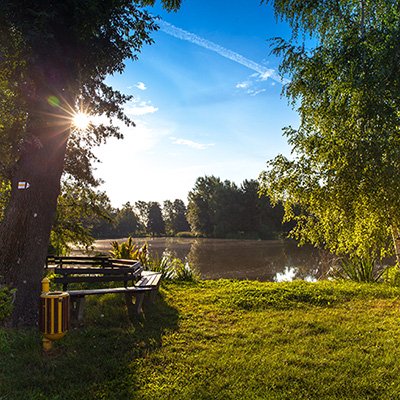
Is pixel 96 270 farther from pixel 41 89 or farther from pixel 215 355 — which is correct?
pixel 41 89

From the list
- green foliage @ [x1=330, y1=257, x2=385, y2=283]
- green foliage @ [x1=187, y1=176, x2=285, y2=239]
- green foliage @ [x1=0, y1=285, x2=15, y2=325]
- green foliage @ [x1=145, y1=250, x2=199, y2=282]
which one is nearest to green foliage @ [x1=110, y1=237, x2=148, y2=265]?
green foliage @ [x1=145, y1=250, x2=199, y2=282]

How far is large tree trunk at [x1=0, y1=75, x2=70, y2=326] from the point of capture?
201 inches

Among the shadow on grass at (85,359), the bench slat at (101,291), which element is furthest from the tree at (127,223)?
the shadow on grass at (85,359)

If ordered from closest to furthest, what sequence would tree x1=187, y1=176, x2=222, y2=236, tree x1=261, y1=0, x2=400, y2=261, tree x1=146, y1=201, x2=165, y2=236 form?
1. tree x1=261, y1=0, x2=400, y2=261
2. tree x1=187, y1=176, x2=222, y2=236
3. tree x1=146, y1=201, x2=165, y2=236

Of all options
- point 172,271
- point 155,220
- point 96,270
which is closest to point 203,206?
point 155,220

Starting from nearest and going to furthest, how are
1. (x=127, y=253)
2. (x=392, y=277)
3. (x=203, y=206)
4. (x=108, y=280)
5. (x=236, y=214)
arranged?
(x=108, y=280), (x=392, y=277), (x=127, y=253), (x=236, y=214), (x=203, y=206)

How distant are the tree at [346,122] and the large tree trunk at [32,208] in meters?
4.32

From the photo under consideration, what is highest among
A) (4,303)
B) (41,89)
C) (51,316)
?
(41,89)

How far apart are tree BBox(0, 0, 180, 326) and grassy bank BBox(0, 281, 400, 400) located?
1.06 metres

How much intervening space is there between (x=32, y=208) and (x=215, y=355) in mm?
3601

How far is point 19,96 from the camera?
629 cm

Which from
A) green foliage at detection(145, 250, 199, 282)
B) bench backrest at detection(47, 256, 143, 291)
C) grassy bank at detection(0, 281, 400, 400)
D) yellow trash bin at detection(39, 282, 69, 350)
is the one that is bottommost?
grassy bank at detection(0, 281, 400, 400)

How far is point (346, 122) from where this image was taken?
5566 millimetres

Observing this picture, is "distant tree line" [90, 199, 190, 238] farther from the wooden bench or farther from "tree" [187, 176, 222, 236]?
the wooden bench
